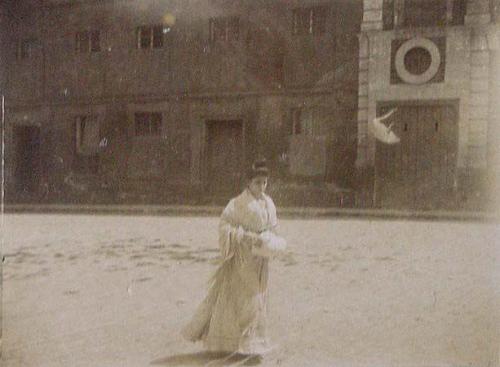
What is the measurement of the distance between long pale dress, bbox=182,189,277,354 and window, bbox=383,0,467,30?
11649 millimetres

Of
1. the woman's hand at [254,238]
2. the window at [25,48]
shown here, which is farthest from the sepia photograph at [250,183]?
the window at [25,48]

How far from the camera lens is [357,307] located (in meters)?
6.09

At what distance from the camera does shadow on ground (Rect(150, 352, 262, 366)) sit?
456 cm

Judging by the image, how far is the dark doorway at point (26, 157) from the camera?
1991 cm

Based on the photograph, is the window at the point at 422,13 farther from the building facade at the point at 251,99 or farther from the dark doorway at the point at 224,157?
the dark doorway at the point at 224,157

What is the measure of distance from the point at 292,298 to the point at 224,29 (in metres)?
12.5

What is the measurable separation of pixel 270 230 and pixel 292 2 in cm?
Answer: 1325

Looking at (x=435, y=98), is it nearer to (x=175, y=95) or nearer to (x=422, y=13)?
(x=422, y=13)

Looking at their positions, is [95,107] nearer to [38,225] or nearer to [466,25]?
[38,225]

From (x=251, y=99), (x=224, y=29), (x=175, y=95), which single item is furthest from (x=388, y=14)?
(x=175, y=95)

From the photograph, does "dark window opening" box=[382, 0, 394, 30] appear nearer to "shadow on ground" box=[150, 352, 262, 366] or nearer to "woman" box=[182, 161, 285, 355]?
"woman" box=[182, 161, 285, 355]

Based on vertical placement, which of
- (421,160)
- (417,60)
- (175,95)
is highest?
(417,60)

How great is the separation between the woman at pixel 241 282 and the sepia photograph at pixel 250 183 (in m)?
0.02

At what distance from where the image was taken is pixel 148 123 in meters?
18.9
